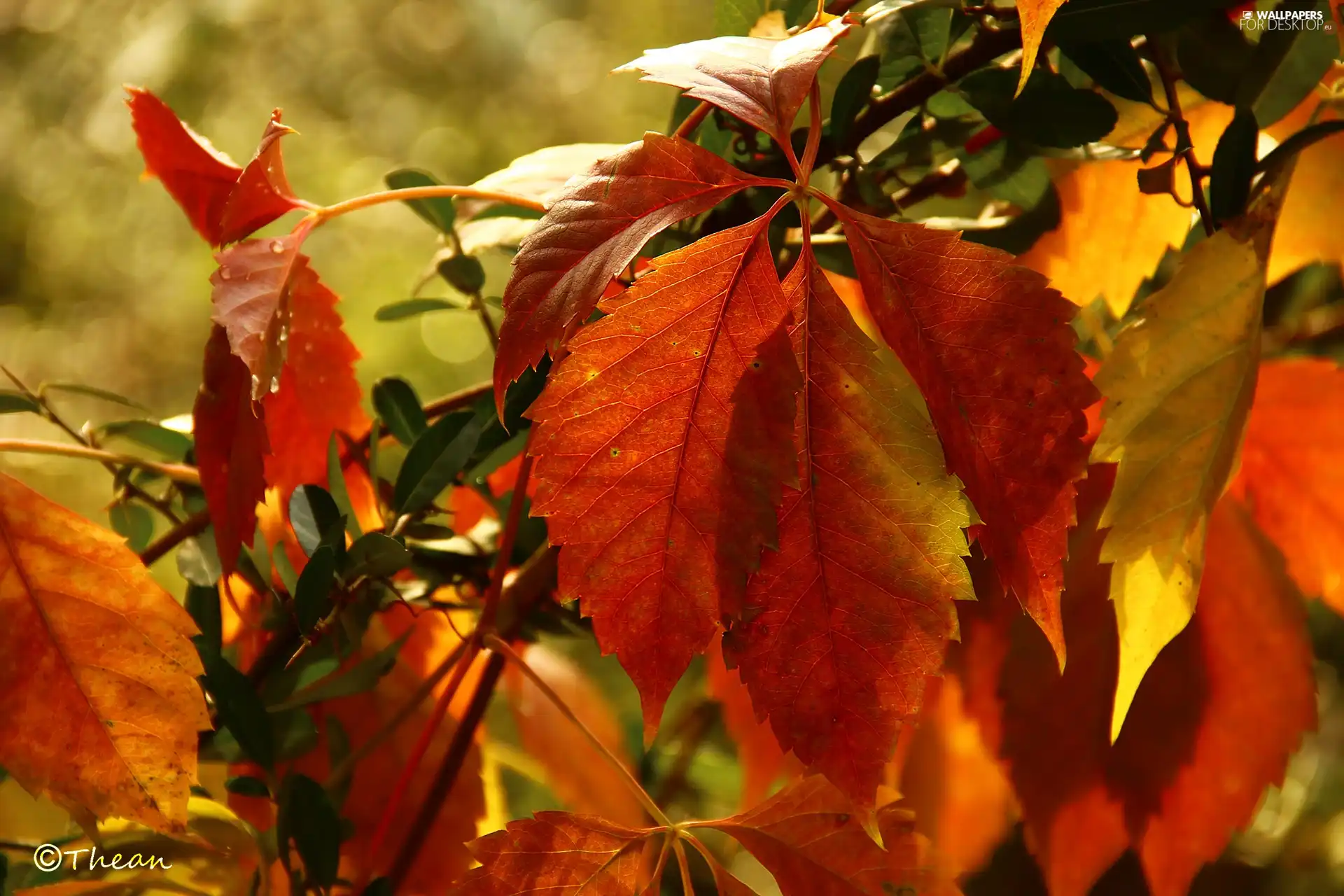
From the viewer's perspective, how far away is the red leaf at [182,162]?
0.85ft

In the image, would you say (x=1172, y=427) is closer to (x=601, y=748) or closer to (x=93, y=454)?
(x=601, y=748)

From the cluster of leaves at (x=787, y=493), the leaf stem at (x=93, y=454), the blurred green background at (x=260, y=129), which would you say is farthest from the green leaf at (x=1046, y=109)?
the blurred green background at (x=260, y=129)

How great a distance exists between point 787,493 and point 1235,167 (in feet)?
0.43

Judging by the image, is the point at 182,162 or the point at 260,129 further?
the point at 260,129

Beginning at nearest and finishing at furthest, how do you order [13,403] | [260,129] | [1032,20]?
[1032,20] < [13,403] < [260,129]

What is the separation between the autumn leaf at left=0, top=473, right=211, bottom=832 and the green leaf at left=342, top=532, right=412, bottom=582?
38mm

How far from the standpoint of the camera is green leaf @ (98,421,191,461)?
30 cm

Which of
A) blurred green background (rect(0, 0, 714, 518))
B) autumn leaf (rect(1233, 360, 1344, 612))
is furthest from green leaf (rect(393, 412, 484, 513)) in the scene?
blurred green background (rect(0, 0, 714, 518))

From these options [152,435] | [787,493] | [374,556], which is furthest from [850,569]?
[152,435]

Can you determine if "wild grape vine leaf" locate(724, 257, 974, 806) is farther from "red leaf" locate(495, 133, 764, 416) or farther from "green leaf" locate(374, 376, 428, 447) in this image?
"green leaf" locate(374, 376, 428, 447)

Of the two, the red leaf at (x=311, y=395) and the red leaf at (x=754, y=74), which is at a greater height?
the red leaf at (x=754, y=74)

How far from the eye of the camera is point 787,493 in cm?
19

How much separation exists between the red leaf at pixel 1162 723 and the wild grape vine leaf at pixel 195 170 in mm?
225

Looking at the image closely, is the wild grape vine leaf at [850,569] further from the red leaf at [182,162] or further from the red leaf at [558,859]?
the red leaf at [182,162]
